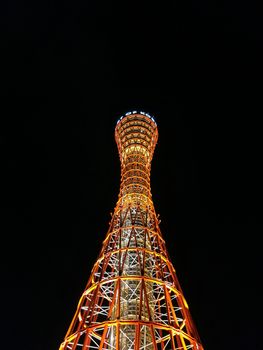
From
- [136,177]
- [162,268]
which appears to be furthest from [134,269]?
[136,177]

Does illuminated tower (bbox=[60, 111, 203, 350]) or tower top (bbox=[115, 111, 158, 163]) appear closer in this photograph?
illuminated tower (bbox=[60, 111, 203, 350])

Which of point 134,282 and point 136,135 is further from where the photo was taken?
point 136,135

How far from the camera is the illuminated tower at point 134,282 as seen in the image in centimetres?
1672

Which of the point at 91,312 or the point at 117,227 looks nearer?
the point at 91,312

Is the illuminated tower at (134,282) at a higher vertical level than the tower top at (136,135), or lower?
lower

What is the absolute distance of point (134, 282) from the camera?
21.0m

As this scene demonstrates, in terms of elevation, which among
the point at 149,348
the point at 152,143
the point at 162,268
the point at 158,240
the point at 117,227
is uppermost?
the point at 152,143

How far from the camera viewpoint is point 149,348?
59.3ft

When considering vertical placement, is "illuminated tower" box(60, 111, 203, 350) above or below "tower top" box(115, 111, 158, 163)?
below

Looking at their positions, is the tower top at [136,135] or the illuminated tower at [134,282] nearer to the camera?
the illuminated tower at [134,282]

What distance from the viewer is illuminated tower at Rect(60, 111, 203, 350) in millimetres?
16719

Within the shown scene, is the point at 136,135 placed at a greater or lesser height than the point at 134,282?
greater

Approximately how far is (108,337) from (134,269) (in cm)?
397

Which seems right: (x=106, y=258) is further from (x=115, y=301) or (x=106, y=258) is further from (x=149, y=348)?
(x=149, y=348)
